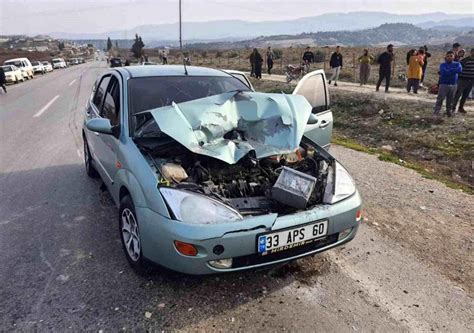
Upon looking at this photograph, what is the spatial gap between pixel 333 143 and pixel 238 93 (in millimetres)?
4993

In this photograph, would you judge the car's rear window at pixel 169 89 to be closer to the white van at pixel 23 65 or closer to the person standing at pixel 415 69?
the person standing at pixel 415 69

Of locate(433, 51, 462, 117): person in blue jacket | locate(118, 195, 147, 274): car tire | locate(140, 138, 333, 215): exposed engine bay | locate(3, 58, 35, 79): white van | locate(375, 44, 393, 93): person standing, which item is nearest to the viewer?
locate(140, 138, 333, 215): exposed engine bay

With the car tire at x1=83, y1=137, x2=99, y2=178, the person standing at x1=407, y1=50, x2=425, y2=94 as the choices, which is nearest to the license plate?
the car tire at x1=83, y1=137, x2=99, y2=178

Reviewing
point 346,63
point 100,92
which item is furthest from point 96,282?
point 346,63

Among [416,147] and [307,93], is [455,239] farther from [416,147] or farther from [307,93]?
[416,147]

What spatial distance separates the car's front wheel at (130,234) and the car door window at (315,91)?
8.53ft

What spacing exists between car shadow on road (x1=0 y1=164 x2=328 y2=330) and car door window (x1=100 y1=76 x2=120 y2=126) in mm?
1134

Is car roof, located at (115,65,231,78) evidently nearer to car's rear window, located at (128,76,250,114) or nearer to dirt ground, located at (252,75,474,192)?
car's rear window, located at (128,76,250,114)

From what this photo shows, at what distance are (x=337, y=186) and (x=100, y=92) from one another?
3392 millimetres

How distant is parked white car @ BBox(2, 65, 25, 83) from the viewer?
88.8ft

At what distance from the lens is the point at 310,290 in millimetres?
3199

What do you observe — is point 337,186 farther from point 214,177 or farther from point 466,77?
point 466,77

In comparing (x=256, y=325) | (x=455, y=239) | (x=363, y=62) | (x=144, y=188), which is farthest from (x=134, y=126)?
(x=363, y=62)

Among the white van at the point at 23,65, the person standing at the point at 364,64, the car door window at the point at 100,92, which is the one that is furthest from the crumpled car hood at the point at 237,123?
the white van at the point at 23,65
